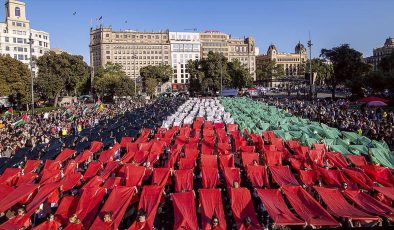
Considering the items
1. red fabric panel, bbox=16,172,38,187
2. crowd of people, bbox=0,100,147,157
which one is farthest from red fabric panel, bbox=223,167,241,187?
crowd of people, bbox=0,100,147,157

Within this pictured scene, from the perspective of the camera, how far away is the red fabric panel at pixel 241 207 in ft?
39.0

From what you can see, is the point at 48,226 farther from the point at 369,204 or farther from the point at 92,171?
the point at 369,204

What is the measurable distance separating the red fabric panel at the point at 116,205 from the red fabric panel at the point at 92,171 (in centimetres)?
395

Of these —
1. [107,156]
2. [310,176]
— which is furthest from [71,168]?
[310,176]

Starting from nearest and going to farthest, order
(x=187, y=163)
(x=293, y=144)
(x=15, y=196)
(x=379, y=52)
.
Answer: (x=15, y=196)
(x=187, y=163)
(x=293, y=144)
(x=379, y=52)

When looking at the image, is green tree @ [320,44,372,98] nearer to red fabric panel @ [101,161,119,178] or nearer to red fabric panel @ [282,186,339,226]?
red fabric panel @ [101,161,119,178]

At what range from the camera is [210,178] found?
16.0m

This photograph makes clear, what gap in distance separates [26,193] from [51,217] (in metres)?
3.77

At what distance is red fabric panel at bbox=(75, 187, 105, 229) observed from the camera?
490 inches

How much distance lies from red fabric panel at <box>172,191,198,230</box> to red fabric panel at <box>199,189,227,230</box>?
1.06 feet

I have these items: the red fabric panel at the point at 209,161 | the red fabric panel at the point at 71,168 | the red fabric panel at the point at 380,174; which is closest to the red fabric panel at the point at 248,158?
the red fabric panel at the point at 209,161

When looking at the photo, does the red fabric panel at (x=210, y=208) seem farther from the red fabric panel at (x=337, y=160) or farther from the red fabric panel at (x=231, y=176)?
the red fabric panel at (x=337, y=160)

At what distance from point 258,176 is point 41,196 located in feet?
28.9

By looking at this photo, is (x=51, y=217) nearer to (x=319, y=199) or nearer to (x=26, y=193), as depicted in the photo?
(x=26, y=193)
